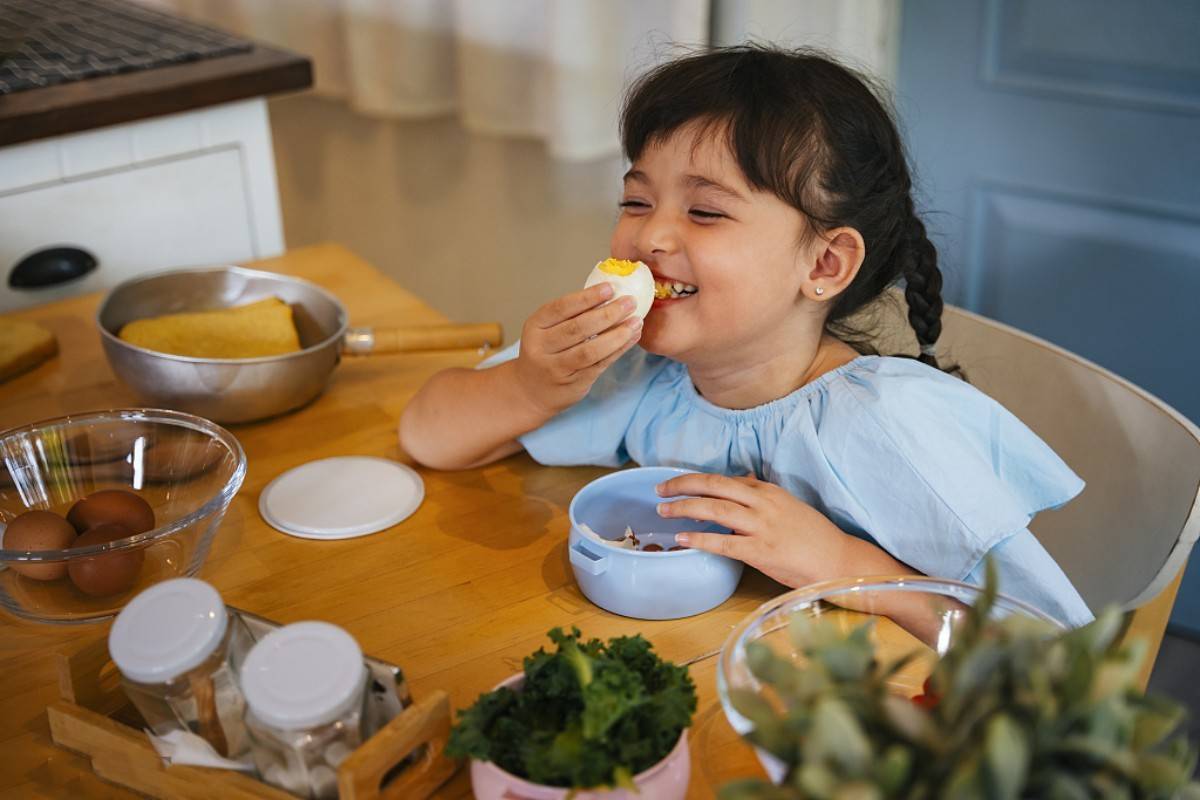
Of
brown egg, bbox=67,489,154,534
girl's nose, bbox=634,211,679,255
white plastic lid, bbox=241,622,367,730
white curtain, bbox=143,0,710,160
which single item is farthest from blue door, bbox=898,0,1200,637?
white plastic lid, bbox=241,622,367,730

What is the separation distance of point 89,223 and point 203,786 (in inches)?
41.5

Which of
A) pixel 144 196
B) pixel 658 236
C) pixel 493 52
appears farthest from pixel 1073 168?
pixel 144 196

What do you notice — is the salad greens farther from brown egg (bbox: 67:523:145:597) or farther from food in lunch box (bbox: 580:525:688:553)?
brown egg (bbox: 67:523:145:597)

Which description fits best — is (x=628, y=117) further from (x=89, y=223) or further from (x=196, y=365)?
(x=89, y=223)

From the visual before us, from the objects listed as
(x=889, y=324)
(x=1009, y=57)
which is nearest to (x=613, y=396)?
(x=889, y=324)

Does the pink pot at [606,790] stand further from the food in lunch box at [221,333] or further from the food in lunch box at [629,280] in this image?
the food in lunch box at [221,333]

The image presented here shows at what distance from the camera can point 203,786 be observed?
2.52 ft

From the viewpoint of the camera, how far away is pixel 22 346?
1361 millimetres

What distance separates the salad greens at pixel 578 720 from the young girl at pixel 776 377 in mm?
227

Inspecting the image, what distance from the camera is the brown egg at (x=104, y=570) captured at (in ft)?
3.07

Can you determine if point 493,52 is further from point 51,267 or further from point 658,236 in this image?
point 658,236

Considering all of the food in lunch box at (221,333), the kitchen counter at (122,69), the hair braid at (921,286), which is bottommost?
the food in lunch box at (221,333)

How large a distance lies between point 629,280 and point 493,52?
4.33 feet

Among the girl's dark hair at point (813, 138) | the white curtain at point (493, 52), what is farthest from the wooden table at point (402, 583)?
the white curtain at point (493, 52)
